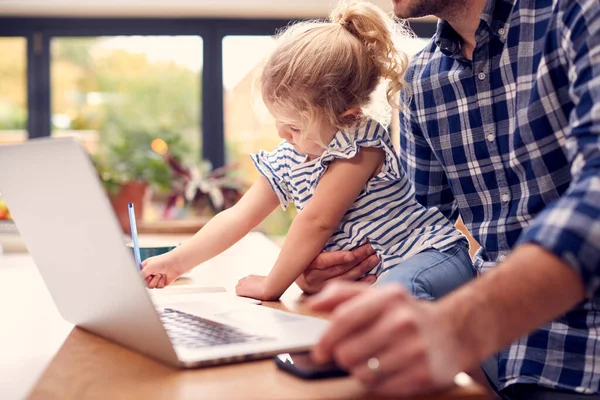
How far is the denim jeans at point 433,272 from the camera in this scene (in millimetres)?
1071

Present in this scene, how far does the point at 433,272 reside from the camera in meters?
1.13

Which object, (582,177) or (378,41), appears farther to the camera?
(378,41)

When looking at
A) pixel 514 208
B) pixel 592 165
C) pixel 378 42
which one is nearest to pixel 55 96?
pixel 378 42

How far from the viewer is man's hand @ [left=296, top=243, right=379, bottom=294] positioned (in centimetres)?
117

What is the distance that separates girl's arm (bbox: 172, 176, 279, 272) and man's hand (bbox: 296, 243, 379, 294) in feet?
0.74

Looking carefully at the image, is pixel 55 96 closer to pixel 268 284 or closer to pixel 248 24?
pixel 248 24

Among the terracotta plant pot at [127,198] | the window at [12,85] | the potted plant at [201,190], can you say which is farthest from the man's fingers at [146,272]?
the window at [12,85]

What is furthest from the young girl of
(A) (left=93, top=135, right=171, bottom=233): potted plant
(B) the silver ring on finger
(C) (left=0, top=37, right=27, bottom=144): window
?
(C) (left=0, top=37, right=27, bottom=144): window

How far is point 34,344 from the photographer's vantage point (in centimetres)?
86

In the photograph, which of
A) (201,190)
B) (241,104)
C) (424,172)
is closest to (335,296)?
(424,172)

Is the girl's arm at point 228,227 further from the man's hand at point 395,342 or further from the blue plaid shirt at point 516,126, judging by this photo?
the man's hand at point 395,342

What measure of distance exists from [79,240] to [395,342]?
35 centimetres

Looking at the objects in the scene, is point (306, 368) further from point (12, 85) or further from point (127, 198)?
point (12, 85)

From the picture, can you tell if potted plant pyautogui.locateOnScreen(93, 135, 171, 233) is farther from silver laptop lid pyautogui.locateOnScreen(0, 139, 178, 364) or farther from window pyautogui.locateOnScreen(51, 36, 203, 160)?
silver laptop lid pyautogui.locateOnScreen(0, 139, 178, 364)
